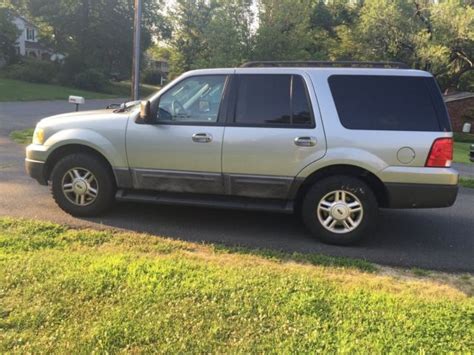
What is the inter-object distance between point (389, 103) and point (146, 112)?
2.65 m

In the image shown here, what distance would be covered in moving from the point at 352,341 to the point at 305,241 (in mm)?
2408

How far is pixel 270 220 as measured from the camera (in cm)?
637

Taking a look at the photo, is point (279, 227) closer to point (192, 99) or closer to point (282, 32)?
point (192, 99)

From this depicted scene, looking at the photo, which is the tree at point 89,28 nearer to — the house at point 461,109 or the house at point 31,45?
the house at point 31,45

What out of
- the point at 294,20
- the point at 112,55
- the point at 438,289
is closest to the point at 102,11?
the point at 112,55

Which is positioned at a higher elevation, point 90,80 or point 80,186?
point 90,80

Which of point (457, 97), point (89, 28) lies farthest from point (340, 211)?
point (89, 28)

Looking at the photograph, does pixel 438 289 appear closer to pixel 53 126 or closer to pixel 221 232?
pixel 221 232

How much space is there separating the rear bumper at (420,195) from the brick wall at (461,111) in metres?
31.6

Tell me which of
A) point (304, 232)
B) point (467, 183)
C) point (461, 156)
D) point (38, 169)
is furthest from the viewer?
point (461, 156)

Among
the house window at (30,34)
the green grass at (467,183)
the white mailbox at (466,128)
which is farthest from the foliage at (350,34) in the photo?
the house window at (30,34)

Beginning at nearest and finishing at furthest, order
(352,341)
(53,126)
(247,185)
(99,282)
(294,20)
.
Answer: (352,341), (99,282), (247,185), (53,126), (294,20)

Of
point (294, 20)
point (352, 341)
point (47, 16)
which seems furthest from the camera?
point (47, 16)

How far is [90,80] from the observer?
46.3 m
